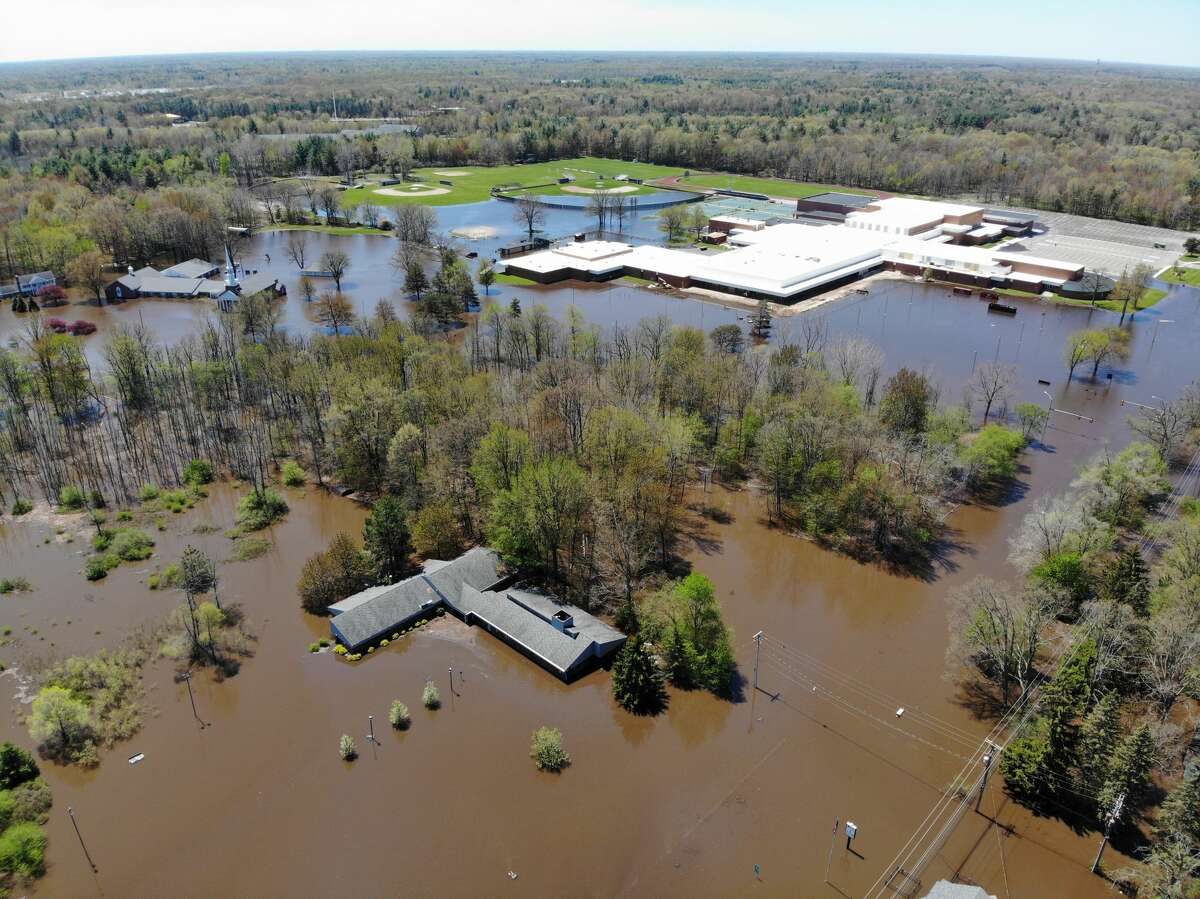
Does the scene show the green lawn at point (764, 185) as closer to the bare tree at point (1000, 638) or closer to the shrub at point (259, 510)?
the shrub at point (259, 510)

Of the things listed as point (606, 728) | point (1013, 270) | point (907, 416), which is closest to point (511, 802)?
point (606, 728)

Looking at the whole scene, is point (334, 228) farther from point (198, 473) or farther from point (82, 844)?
point (82, 844)

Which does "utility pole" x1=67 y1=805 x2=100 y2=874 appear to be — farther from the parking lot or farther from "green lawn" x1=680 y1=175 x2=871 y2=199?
"green lawn" x1=680 y1=175 x2=871 y2=199

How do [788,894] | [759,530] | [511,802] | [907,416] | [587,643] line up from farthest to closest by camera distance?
[907,416]
[759,530]
[587,643]
[511,802]
[788,894]

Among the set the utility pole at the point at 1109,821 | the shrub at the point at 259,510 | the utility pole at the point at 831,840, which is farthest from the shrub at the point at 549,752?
the shrub at the point at 259,510

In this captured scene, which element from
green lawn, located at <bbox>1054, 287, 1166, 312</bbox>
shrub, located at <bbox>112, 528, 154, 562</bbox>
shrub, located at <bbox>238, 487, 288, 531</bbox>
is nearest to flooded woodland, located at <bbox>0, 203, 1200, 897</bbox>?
shrub, located at <bbox>112, 528, 154, 562</bbox>

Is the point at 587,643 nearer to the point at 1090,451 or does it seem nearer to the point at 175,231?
the point at 1090,451
